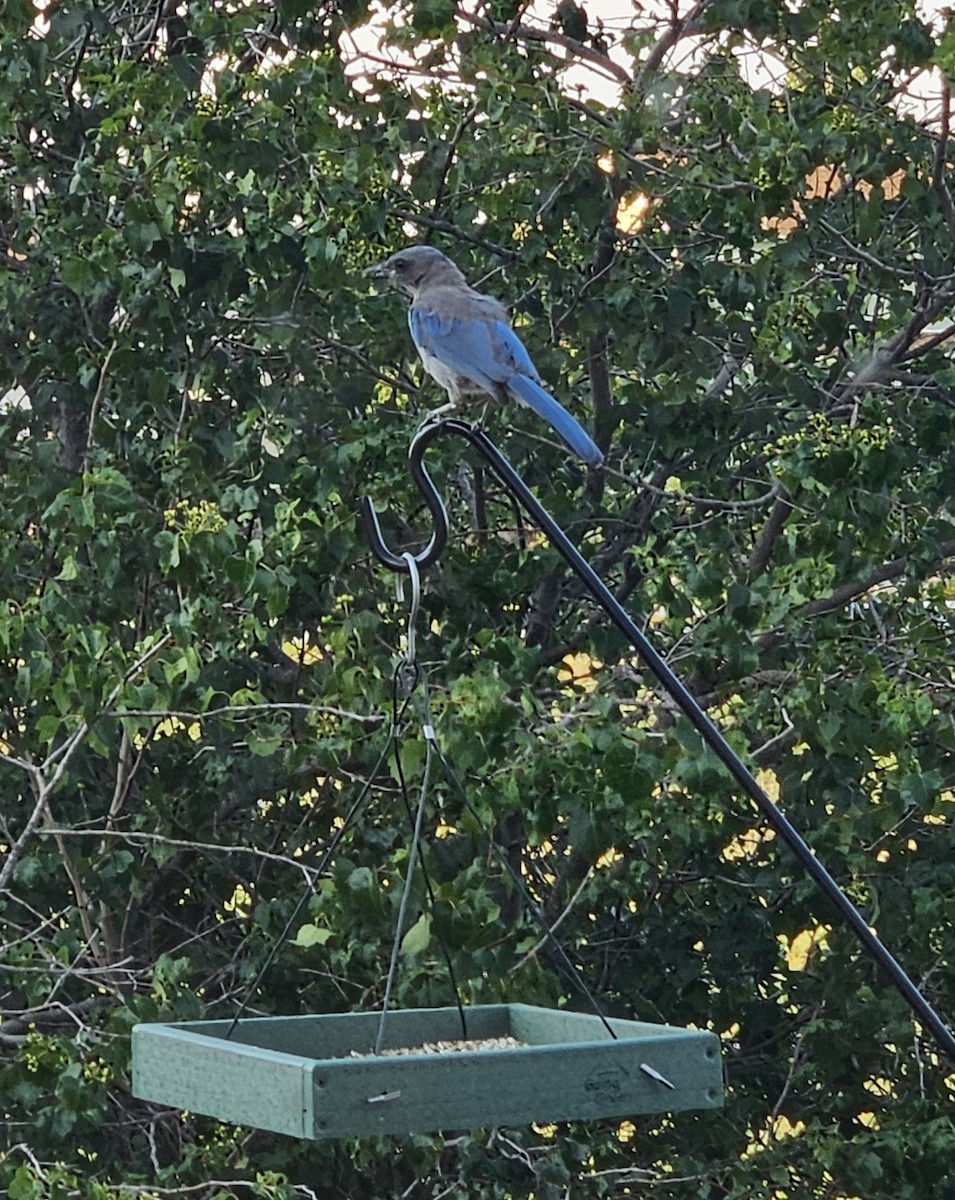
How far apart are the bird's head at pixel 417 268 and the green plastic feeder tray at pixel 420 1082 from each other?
61.8 inches

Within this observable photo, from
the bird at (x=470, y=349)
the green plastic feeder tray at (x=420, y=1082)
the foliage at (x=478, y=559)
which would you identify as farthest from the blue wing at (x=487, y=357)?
the green plastic feeder tray at (x=420, y=1082)

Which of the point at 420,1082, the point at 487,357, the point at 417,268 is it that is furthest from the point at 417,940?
the point at 417,268

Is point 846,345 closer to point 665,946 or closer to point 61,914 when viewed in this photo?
point 665,946

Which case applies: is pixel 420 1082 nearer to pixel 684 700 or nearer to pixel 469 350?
pixel 684 700

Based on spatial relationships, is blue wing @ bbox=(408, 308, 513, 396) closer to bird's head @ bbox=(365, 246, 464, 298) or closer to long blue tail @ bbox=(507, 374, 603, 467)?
long blue tail @ bbox=(507, 374, 603, 467)

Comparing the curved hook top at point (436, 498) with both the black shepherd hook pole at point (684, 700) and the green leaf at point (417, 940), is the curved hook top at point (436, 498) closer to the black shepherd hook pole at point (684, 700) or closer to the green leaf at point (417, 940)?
the black shepherd hook pole at point (684, 700)

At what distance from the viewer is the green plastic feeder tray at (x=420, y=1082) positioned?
2.14 m

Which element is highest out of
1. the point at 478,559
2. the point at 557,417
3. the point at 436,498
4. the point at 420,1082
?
the point at 436,498

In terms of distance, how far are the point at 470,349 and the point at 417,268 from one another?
408 mm

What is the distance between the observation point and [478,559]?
4.19 m

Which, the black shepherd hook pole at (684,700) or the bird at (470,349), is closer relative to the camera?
the black shepherd hook pole at (684,700)

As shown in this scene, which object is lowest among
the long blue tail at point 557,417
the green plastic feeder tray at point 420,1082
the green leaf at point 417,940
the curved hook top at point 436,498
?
the green leaf at point 417,940

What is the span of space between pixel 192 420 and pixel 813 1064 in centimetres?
202

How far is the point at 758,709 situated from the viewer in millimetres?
3814
